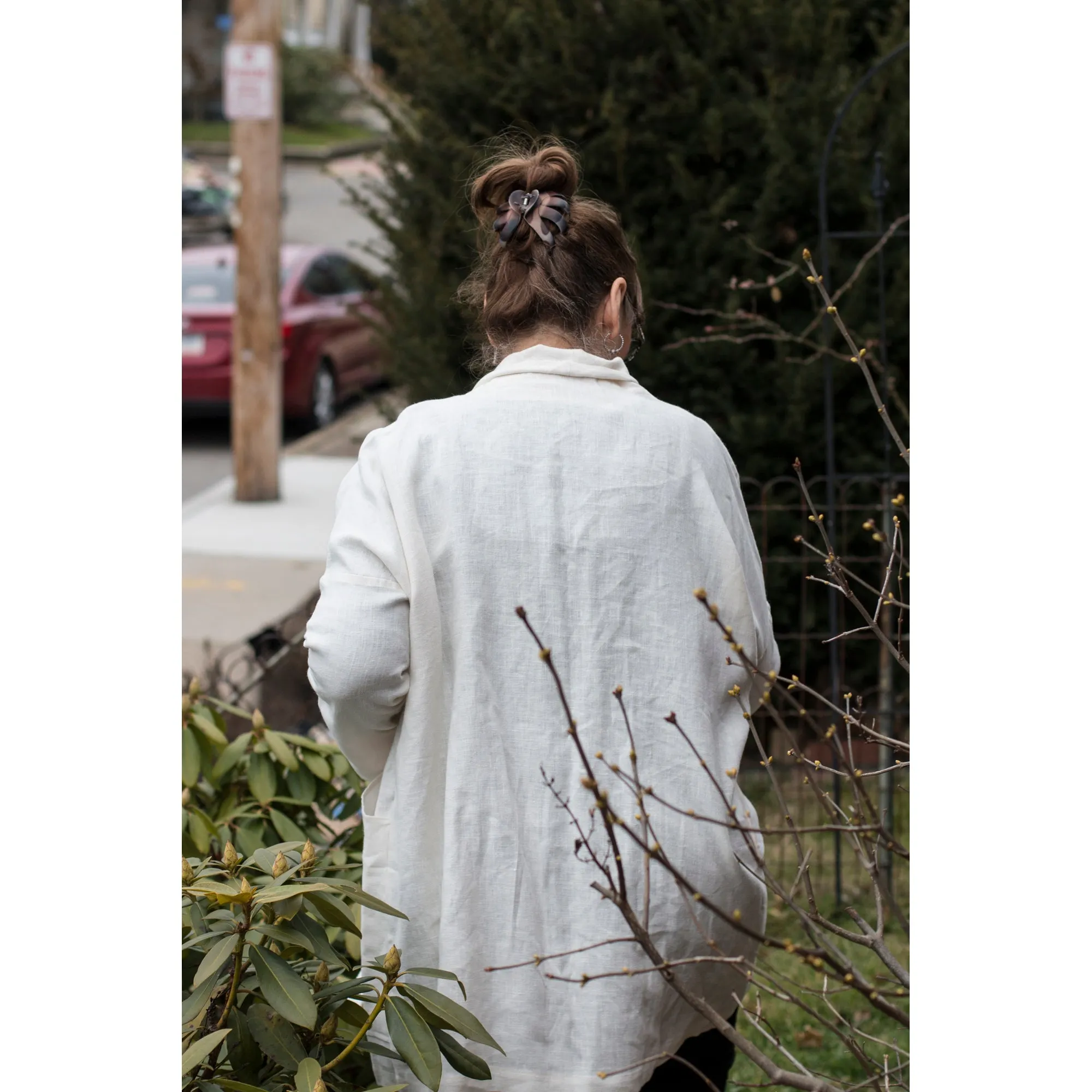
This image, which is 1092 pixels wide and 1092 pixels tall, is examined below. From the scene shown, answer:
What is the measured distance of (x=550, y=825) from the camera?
1804 mm

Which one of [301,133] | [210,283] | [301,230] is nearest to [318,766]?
[210,283]

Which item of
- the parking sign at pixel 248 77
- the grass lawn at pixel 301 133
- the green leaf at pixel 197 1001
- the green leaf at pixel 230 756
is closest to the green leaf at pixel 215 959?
the green leaf at pixel 197 1001

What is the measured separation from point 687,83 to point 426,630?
3.84 meters

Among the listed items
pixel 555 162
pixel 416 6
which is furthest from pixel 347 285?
pixel 555 162

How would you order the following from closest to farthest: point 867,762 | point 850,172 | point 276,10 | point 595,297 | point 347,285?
point 595,297
point 850,172
point 867,762
point 276,10
point 347,285

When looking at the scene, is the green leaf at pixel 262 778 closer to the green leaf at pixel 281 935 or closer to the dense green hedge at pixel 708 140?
the green leaf at pixel 281 935

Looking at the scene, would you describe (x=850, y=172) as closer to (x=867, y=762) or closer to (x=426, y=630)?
(x=867, y=762)

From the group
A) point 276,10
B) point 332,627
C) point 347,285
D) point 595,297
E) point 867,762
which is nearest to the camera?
point 332,627

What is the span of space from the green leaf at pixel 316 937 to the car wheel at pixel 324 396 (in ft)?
34.5

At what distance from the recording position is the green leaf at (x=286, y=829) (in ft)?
8.22

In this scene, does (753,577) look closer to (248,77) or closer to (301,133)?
(248,77)

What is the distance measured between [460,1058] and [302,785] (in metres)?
0.96

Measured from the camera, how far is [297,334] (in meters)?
11.5

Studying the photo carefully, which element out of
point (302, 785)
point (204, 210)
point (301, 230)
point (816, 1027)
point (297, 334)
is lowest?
point (816, 1027)
